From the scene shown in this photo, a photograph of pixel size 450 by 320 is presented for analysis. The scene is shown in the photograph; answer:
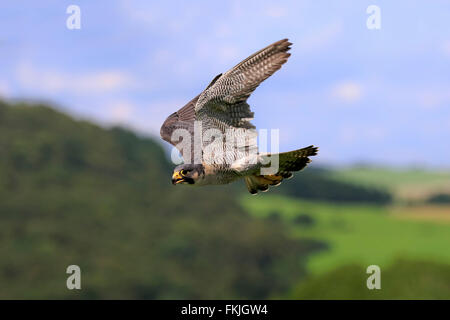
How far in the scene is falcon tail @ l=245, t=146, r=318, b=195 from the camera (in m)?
8.75

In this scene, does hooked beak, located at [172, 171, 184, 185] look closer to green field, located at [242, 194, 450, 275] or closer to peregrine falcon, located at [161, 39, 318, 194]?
peregrine falcon, located at [161, 39, 318, 194]

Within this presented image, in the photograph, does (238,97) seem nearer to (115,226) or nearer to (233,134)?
(233,134)

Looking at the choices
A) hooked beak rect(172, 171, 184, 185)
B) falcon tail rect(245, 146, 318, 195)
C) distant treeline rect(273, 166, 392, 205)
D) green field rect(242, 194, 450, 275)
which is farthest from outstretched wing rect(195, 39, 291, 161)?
distant treeline rect(273, 166, 392, 205)

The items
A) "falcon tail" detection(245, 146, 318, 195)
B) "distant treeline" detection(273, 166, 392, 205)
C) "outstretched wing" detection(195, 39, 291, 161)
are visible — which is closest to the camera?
"outstretched wing" detection(195, 39, 291, 161)

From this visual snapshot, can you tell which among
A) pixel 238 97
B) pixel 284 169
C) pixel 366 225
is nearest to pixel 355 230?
pixel 366 225

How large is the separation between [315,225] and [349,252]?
402 inches

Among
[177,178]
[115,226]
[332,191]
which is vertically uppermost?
[332,191]

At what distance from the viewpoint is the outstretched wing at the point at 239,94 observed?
8312 mm

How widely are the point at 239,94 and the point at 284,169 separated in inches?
47.0

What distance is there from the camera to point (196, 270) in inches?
3312

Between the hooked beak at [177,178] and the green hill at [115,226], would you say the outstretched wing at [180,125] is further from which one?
the green hill at [115,226]

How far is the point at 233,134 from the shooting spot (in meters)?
8.80

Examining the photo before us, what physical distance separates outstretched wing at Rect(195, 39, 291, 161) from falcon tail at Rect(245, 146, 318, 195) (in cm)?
44

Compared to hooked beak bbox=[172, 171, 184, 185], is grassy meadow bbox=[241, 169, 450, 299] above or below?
above
